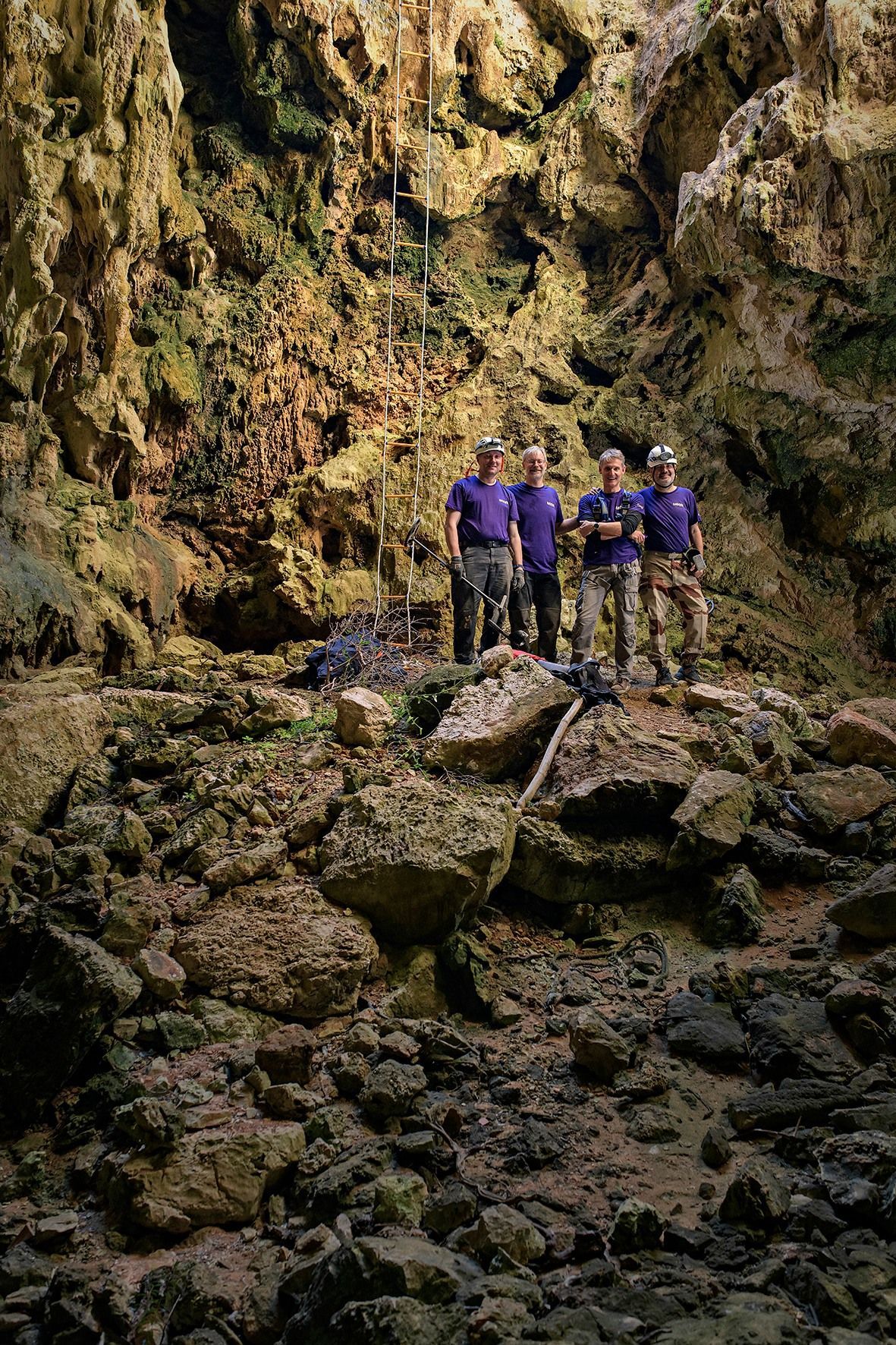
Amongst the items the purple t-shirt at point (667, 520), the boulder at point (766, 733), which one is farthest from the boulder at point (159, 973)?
the purple t-shirt at point (667, 520)

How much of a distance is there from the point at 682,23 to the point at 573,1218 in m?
11.2

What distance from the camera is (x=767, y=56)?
26.9ft

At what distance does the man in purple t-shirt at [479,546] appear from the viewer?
6.15 metres

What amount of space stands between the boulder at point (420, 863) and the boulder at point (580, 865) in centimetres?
18

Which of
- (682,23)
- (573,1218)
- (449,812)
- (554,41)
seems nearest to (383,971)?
(449,812)

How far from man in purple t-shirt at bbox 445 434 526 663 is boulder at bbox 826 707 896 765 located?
2.48m

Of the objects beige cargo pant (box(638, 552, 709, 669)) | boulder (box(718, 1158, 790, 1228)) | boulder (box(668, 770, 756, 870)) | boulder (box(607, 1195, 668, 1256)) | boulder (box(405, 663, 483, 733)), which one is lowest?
boulder (box(607, 1195, 668, 1256))

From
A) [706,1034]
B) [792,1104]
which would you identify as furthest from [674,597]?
[792,1104]

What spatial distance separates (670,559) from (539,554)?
3.56ft

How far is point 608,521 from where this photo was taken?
21.2ft

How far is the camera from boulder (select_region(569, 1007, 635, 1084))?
291cm

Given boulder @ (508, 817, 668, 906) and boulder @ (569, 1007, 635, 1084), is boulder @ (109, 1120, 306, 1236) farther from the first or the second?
boulder @ (508, 817, 668, 906)

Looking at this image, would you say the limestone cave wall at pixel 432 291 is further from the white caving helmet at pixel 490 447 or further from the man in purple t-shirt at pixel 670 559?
the white caving helmet at pixel 490 447

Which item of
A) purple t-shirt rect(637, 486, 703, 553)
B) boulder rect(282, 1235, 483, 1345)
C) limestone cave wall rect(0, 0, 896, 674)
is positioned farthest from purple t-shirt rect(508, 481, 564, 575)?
boulder rect(282, 1235, 483, 1345)
